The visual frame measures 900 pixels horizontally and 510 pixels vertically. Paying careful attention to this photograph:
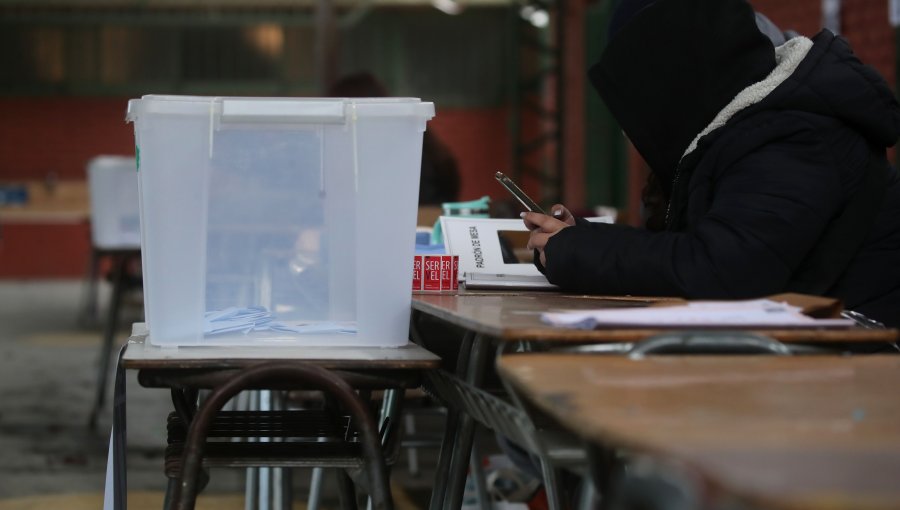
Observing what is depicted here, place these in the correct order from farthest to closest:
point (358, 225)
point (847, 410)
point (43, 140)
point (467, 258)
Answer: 1. point (43, 140)
2. point (467, 258)
3. point (358, 225)
4. point (847, 410)

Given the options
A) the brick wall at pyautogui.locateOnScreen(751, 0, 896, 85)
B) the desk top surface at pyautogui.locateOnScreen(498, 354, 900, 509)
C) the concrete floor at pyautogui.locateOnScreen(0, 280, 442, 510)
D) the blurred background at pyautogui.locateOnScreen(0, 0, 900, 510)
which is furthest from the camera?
the blurred background at pyautogui.locateOnScreen(0, 0, 900, 510)

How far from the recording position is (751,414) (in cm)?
87

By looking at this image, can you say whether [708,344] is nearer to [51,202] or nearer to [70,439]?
[70,439]

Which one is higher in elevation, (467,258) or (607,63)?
(607,63)

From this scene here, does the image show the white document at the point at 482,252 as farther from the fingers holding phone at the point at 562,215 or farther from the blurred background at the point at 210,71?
the blurred background at the point at 210,71

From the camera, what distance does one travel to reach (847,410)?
2.98 ft

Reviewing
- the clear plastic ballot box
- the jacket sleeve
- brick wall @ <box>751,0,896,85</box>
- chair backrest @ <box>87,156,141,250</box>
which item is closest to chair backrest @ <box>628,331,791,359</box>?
the jacket sleeve

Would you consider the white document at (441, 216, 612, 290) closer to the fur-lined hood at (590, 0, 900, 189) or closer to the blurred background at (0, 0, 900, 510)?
the fur-lined hood at (590, 0, 900, 189)

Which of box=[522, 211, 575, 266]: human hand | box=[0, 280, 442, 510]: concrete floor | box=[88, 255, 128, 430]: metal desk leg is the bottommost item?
box=[0, 280, 442, 510]: concrete floor

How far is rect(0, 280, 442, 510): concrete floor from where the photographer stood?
3.62 metres

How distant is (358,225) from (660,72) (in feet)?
1.78

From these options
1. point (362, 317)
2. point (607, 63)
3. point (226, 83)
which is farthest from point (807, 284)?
point (226, 83)

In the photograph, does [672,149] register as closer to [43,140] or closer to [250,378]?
[250,378]

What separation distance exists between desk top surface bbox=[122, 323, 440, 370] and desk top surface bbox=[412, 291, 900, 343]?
2.8 inches
